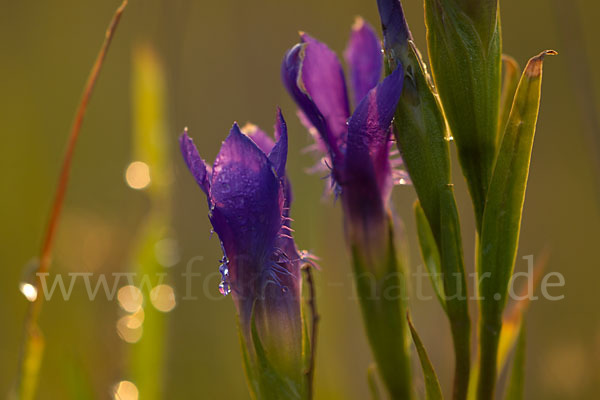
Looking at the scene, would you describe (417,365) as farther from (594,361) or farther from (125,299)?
(125,299)

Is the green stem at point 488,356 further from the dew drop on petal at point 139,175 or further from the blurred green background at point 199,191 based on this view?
the dew drop on petal at point 139,175

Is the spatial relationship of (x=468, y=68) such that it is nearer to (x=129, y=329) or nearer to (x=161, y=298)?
(x=161, y=298)

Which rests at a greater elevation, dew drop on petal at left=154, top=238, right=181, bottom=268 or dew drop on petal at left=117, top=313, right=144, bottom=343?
dew drop on petal at left=154, top=238, right=181, bottom=268

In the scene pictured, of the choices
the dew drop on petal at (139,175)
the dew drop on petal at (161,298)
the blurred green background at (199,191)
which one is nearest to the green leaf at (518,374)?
the blurred green background at (199,191)

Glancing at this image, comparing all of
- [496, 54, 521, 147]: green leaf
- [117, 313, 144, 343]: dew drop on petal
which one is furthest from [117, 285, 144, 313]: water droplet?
[496, 54, 521, 147]: green leaf

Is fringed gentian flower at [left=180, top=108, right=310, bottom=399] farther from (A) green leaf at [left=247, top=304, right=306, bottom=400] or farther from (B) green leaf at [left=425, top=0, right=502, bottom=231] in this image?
(B) green leaf at [left=425, top=0, right=502, bottom=231]
